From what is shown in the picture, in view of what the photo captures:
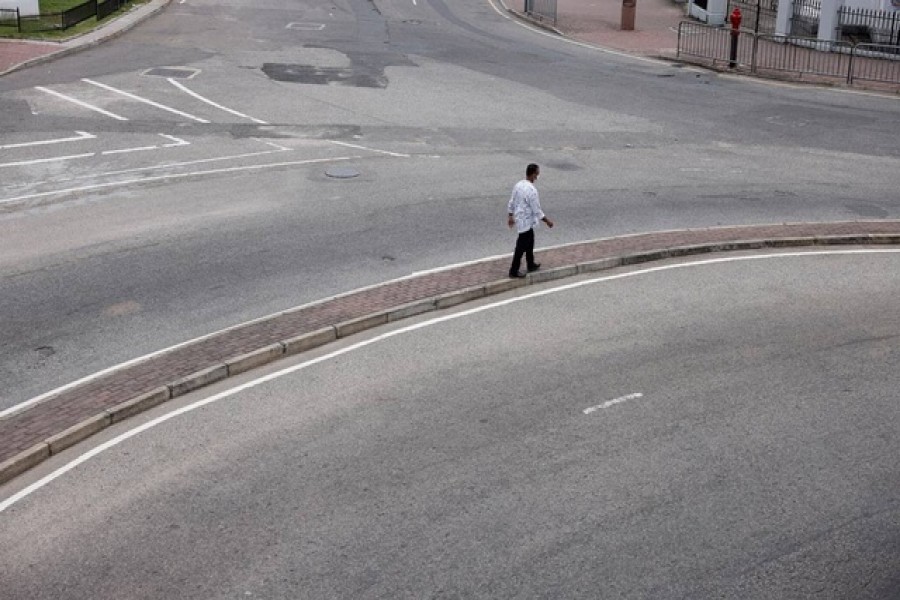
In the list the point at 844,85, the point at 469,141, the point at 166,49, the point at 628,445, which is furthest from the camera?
the point at 166,49

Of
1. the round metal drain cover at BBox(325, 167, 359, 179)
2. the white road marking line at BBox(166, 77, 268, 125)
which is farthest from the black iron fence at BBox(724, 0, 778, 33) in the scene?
the round metal drain cover at BBox(325, 167, 359, 179)

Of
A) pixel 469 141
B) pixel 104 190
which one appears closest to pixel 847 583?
pixel 104 190

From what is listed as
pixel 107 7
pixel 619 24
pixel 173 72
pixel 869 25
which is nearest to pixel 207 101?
pixel 173 72

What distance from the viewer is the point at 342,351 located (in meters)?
13.7

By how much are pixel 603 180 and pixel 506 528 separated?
1302 centimetres

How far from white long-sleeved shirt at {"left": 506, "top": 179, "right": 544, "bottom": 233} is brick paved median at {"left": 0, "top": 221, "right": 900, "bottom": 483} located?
822 millimetres

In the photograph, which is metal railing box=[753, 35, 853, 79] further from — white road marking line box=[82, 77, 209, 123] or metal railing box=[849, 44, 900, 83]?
white road marking line box=[82, 77, 209, 123]

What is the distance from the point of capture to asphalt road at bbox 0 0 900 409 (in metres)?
15.5

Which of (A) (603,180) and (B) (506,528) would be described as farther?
(A) (603,180)

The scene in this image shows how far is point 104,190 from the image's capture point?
20.2 meters

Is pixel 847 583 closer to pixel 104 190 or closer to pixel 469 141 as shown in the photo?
pixel 104 190

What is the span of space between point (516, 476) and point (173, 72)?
78.6 feet

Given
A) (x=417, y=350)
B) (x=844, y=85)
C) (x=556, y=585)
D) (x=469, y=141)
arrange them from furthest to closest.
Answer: (x=844, y=85) < (x=469, y=141) < (x=417, y=350) < (x=556, y=585)

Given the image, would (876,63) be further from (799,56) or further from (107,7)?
(107,7)
